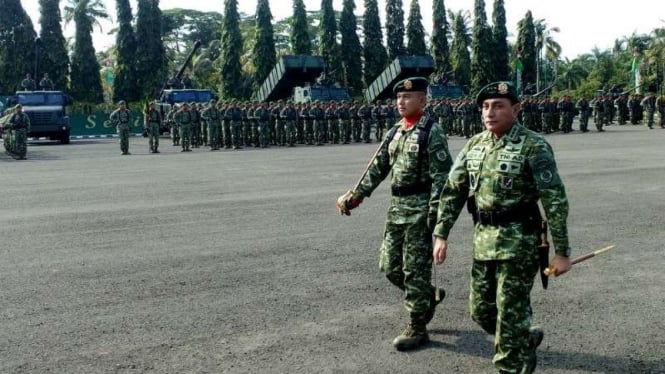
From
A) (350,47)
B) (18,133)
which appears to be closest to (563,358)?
(18,133)

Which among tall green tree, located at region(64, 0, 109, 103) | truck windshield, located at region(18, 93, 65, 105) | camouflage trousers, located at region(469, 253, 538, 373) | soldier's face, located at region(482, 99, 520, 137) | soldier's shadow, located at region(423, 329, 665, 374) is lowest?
soldier's shadow, located at region(423, 329, 665, 374)

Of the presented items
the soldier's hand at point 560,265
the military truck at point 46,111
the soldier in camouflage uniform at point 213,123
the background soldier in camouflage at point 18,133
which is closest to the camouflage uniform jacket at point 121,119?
the background soldier in camouflage at point 18,133

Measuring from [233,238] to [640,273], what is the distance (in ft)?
14.2

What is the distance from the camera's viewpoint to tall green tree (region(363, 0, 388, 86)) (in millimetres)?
54781

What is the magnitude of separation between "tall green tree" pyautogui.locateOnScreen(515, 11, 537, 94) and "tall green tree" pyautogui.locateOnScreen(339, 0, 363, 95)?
44.8ft

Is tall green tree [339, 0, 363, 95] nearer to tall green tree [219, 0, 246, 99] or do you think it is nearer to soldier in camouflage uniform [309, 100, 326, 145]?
tall green tree [219, 0, 246, 99]

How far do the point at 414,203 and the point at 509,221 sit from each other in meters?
1.03

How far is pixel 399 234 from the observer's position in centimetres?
482

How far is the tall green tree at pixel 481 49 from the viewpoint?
54781mm

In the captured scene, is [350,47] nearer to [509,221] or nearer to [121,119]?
[121,119]

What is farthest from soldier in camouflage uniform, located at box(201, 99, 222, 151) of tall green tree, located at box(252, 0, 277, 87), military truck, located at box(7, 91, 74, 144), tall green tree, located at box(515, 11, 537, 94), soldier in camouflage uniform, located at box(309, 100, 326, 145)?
tall green tree, located at box(515, 11, 537, 94)

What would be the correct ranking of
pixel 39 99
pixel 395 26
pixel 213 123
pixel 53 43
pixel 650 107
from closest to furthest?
pixel 213 123 → pixel 39 99 → pixel 650 107 → pixel 53 43 → pixel 395 26

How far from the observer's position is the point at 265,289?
242 inches

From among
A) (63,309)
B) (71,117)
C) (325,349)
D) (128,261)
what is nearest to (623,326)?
(325,349)
